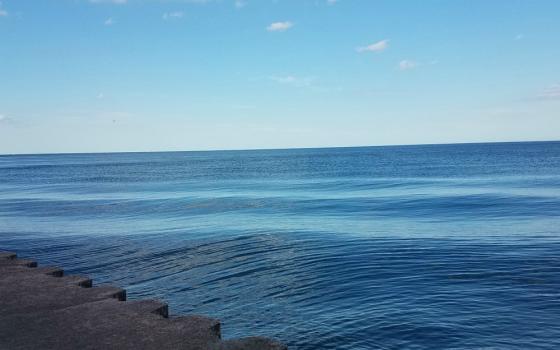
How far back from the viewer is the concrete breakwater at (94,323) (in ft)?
20.6

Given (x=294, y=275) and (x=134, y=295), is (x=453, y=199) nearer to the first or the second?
(x=294, y=275)

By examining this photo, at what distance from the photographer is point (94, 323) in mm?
7102

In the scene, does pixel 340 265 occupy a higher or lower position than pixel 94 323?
lower

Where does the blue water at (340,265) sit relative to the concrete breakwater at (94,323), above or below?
below

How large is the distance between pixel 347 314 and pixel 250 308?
8.66 ft

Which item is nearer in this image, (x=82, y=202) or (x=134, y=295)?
(x=134, y=295)

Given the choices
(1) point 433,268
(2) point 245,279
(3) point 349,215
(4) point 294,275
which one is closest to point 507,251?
(1) point 433,268

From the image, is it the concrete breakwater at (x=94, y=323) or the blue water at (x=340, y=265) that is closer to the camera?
the concrete breakwater at (x=94, y=323)

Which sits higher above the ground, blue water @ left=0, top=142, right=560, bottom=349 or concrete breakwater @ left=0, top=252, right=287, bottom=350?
concrete breakwater @ left=0, top=252, right=287, bottom=350

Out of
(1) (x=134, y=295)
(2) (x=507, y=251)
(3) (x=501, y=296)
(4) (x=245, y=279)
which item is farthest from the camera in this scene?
(2) (x=507, y=251)

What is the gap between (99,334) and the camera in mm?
6645

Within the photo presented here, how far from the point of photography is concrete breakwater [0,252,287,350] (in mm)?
6270

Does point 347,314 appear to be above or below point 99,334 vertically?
below

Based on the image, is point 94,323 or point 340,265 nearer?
point 94,323
